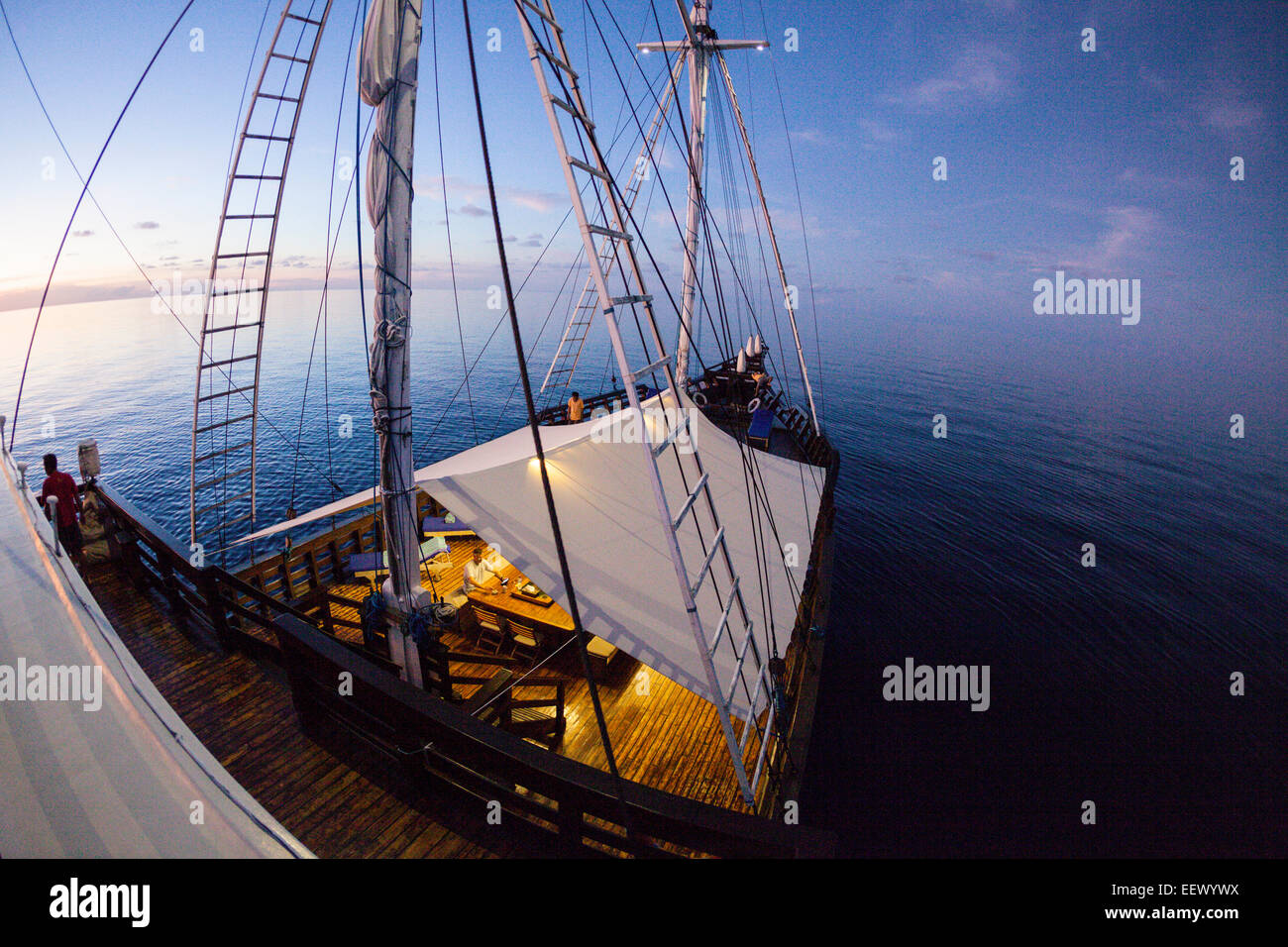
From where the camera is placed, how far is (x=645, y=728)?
24.9 feet

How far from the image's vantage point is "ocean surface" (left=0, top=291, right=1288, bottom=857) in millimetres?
10047

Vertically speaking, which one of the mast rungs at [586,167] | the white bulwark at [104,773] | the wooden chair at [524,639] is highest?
the mast rungs at [586,167]

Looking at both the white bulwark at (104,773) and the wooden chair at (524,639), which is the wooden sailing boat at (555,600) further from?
the white bulwark at (104,773)

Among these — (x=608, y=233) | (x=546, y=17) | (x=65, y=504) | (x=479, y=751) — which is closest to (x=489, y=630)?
(x=479, y=751)

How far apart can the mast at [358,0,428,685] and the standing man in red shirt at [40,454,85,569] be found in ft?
21.2

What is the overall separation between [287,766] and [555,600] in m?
3.28

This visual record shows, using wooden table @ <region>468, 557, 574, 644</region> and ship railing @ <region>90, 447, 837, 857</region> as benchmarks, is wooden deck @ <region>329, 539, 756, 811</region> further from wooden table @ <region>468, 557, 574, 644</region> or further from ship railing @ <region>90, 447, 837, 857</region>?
ship railing @ <region>90, 447, 837, 857</region>

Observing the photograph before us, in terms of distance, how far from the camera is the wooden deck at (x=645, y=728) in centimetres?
678

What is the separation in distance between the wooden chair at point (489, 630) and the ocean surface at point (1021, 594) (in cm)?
696

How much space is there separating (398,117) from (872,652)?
52.4ft

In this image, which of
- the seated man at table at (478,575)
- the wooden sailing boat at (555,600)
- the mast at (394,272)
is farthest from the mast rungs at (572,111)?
the seated man at table at (478,575)

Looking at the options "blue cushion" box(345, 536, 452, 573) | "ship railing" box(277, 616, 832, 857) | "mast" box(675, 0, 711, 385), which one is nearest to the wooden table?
"blue cushion" box(345, 536, 452, 573)

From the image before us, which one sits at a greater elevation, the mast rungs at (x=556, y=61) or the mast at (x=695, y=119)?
the mast at (x=695, y=119)

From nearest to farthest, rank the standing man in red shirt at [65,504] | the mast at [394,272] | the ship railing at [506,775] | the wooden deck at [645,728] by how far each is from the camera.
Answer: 1. the ship railing at [506,775]
2. the mast at [394,272]
3. the wooden deck at [645,728]
4. the standing man in red shirt at [65,504]
